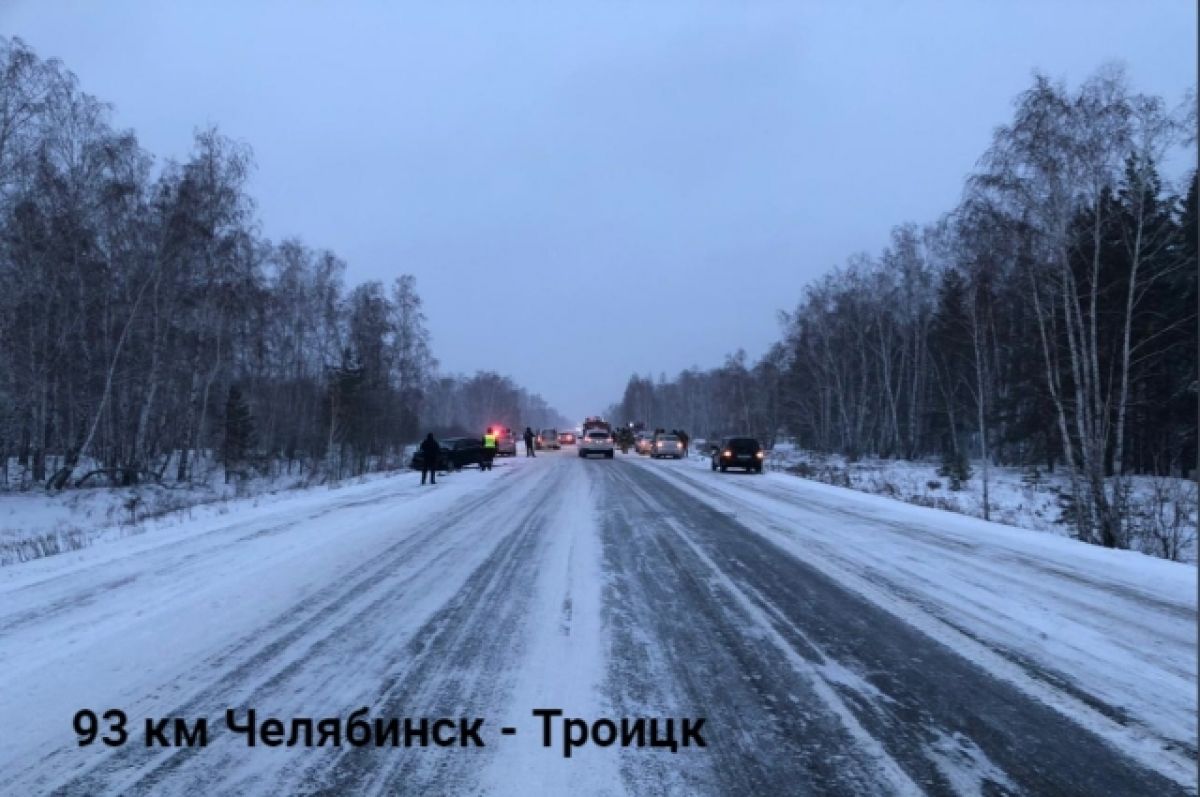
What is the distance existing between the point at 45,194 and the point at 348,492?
18370 mm

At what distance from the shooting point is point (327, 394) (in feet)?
151

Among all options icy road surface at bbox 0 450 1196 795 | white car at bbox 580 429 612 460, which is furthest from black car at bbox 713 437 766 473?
icy road surface at bbox 0 450 1196 795

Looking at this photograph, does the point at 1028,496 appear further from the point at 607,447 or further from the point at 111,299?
the point at 111,299

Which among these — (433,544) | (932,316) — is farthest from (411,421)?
(433,544)

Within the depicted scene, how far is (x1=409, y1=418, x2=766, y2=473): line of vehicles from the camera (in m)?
31.8

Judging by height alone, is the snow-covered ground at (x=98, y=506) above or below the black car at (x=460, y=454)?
below

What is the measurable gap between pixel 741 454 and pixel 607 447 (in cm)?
1561

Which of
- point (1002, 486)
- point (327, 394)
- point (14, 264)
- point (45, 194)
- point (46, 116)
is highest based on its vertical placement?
point (46, 116)

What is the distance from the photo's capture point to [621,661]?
5227 millimetres

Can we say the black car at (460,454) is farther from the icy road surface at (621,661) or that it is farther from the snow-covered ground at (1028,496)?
the icy road surface at (621,661)

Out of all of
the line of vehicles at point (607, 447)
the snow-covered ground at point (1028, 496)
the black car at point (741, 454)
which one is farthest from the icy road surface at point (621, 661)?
the black car at point (741, 454)

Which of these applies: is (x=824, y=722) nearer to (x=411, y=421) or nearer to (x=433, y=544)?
(x=433, y=544)

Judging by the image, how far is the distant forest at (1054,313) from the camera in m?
19.9

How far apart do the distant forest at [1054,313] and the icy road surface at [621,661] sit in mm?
2590
